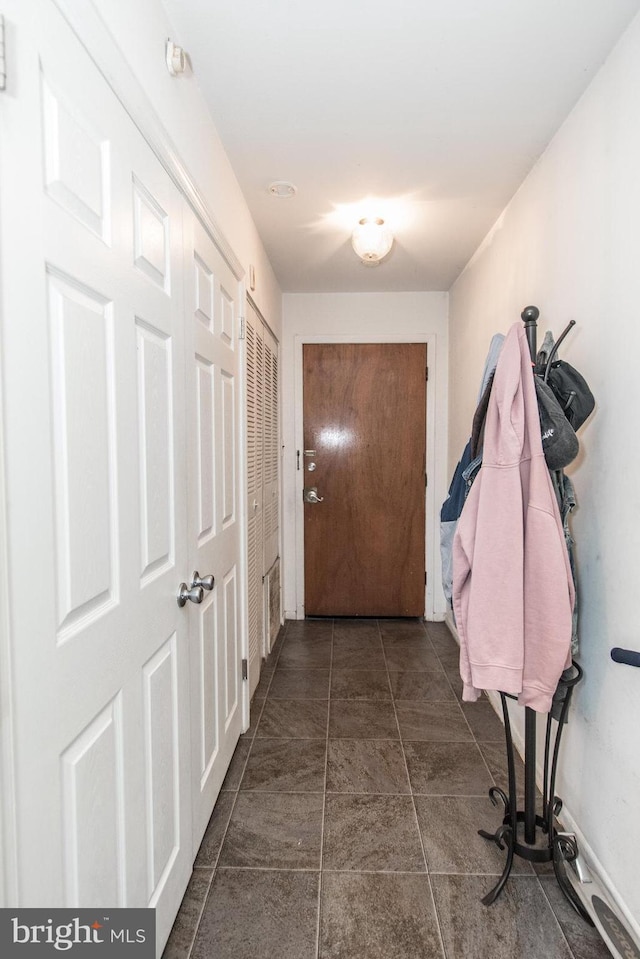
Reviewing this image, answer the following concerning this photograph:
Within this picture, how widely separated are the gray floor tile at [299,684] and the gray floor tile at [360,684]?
55 millimetres

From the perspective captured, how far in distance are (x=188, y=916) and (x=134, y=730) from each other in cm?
71

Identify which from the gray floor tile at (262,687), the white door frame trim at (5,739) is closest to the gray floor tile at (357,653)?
the gray floor tile at (262,687)

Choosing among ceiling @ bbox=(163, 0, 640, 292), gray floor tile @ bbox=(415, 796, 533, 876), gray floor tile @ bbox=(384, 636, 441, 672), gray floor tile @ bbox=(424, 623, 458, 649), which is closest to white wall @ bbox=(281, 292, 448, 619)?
gray floor tile @ bbox=(424, 623, 458, 649)

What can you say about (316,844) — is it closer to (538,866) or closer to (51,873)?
(538,866)

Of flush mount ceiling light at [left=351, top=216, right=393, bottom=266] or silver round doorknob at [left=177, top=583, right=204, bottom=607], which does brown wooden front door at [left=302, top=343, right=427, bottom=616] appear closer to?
flush mount ceiling light at [left=351, top=216, right=393, bottom=266]

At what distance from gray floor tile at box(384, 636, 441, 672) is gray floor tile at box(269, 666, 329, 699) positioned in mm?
431

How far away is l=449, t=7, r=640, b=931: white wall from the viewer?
48.9 inches

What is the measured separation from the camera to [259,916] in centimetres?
131

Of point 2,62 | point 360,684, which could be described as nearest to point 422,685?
point 360,684

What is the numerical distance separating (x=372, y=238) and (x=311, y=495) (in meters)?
1.81

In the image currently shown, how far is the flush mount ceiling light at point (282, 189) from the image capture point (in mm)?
2029

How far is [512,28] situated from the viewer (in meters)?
1.28

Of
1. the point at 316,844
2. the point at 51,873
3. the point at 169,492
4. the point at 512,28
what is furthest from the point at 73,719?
the point at 512,28

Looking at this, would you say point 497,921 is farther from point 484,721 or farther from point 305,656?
point 305,656
